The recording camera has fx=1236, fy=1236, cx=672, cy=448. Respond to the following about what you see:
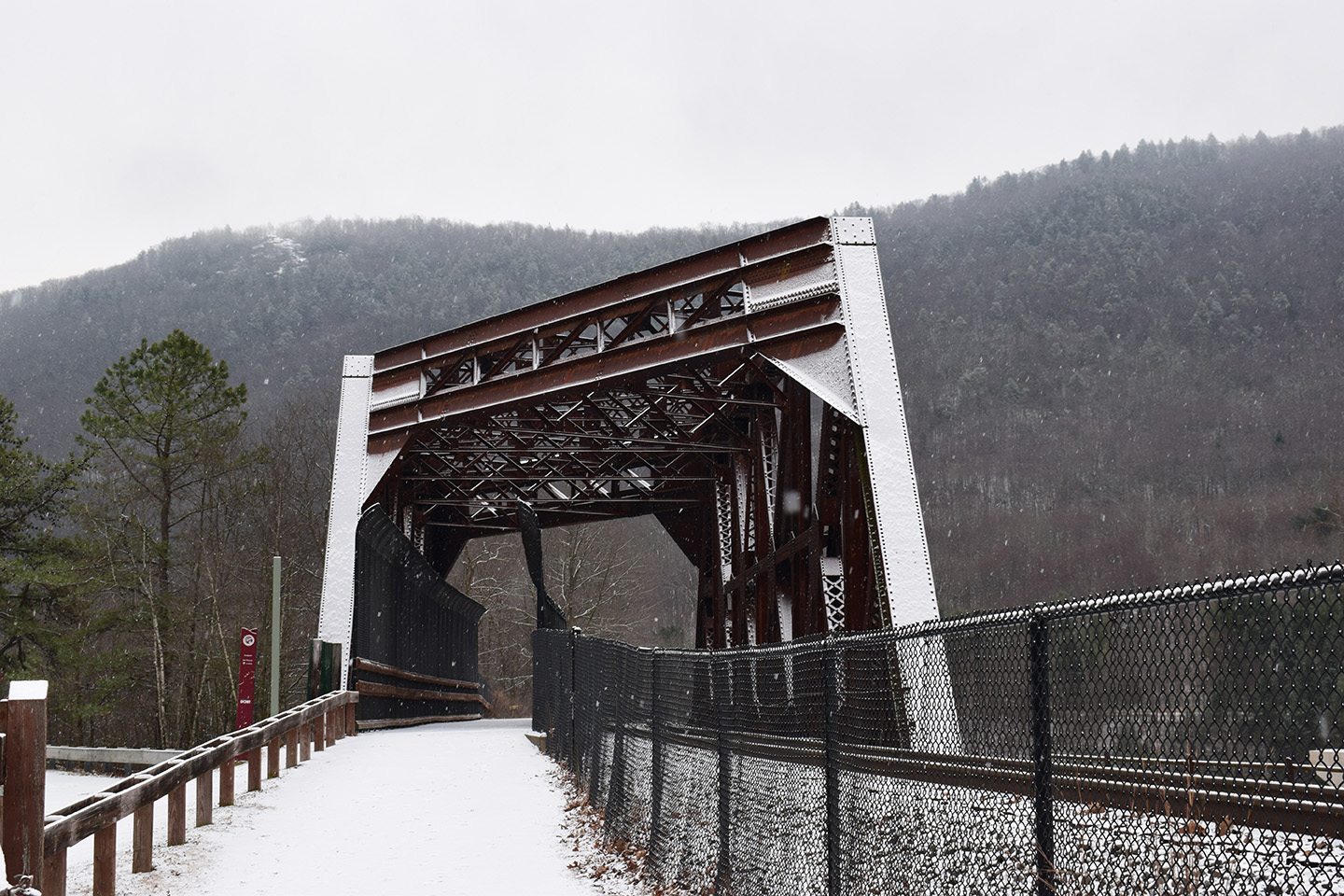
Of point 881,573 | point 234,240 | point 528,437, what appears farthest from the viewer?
point 234,240

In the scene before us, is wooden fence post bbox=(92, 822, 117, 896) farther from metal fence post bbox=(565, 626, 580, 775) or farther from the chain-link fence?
metal fence post bbox=(565, 626, 580, 775)

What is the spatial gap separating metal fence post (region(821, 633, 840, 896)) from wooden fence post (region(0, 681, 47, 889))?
11.4 ft

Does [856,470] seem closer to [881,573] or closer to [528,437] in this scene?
[881,573]

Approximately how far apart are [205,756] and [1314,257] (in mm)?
140070

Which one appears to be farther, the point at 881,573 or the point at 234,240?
the point at 234,240

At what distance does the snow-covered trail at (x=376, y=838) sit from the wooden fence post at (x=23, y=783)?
2.11 m

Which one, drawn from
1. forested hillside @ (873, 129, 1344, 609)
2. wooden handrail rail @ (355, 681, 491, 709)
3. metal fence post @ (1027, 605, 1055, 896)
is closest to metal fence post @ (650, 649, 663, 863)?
metal fence post @ (1027, 605, 1055, 896)

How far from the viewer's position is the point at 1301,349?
122m

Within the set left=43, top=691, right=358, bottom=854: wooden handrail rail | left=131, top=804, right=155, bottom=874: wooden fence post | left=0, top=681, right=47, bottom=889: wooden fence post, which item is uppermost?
left=0, top=681, right=47, bottom=889: wooden fence post

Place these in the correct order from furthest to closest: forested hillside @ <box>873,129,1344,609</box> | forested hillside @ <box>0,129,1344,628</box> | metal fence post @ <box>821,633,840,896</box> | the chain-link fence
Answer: forested hillside @ <box>0,129,1344,628</box>, forested hillside @ <box>873,129,1344,609</box>, metal fence post @ <box>821,633,840,896</box>, the chain-link fence

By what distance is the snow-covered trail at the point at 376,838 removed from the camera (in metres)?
A: 8.20

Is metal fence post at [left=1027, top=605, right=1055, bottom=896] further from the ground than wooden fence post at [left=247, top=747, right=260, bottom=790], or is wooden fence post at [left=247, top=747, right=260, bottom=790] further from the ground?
metal fence post at [left=1027, top=605, right=1055, bottom=896]

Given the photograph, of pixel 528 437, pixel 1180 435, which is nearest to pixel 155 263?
pixel 1180 435

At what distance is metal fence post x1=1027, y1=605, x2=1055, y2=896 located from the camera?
3469 millimetres
